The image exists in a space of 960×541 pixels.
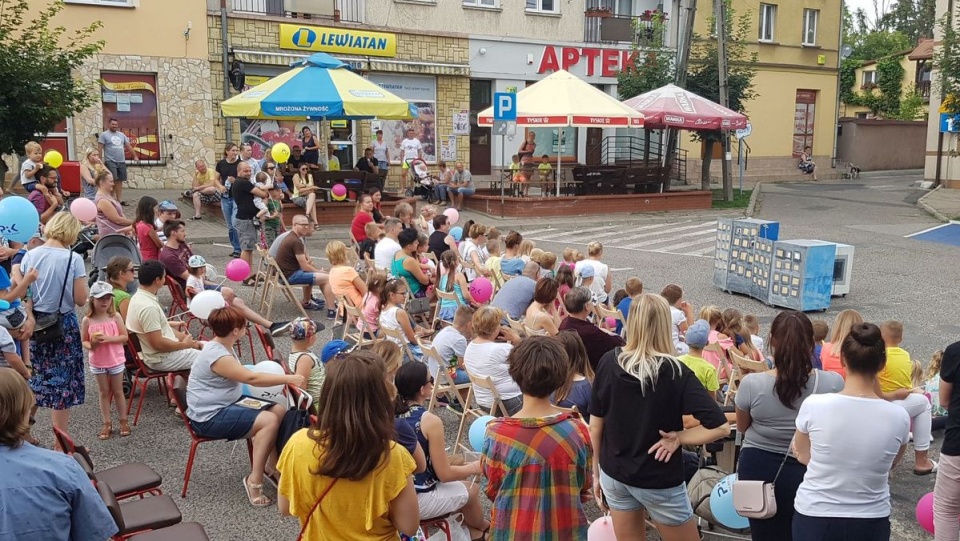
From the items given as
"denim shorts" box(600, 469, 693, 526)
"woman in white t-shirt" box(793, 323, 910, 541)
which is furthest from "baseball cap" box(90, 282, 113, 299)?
"woman in white t-shirt" box(793, 323, 910, 541)

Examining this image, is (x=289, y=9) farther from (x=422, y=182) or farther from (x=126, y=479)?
(x=126, y=479)

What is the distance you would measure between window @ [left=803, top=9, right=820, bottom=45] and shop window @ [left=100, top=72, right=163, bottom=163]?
995 inches

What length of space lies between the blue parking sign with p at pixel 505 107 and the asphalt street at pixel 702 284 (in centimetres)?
258

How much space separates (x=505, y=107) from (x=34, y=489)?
50.8ft

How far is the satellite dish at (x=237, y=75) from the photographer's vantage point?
19953mm

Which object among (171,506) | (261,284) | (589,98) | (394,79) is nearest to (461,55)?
(394,79)

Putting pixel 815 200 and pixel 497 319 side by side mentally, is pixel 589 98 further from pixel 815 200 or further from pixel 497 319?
pixel 497 319

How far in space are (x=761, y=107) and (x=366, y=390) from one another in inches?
1254

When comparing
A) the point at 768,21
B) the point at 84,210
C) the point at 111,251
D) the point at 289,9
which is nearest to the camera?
the point at 111,251

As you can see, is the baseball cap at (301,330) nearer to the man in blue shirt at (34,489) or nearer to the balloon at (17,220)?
the man in blue shirt at (34,489)

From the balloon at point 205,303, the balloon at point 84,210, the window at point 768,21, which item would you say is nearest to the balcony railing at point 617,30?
the window at point 768,21

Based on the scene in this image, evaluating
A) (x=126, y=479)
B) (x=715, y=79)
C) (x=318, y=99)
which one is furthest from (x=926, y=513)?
(x=715, y=79)

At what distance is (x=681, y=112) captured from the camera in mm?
20516

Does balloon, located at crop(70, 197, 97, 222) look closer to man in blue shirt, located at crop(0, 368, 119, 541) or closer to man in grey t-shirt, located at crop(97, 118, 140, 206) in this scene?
man in blue shirt, located at crop(0, 368, 119, 541)
